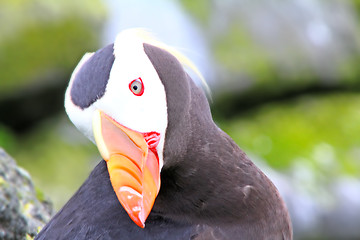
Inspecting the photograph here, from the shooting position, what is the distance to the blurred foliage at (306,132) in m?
6.31

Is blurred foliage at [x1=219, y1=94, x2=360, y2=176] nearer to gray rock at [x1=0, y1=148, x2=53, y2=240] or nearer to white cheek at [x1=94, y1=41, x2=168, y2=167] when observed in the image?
gray rock at [x1=0, y1=148, x2=53, y2=240]

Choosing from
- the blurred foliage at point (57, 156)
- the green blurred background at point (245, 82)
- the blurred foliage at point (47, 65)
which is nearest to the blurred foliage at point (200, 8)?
the green blurred background at point (245, 82)

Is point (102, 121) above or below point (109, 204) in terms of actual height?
above

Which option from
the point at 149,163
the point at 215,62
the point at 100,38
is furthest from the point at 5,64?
the point at 149,163

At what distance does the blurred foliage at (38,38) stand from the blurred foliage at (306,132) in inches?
71.7

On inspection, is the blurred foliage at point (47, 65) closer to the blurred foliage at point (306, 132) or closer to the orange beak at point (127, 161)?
the blurred foliage at point (306, 132)

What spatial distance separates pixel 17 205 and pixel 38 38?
329 cm

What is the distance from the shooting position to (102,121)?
1781 mm

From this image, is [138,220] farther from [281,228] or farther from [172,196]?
A: [281,228]

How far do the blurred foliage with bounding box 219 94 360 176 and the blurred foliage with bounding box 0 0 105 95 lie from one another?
71.7 inches

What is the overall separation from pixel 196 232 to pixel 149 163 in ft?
1.14

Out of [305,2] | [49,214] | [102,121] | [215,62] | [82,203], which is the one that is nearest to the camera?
[102,121]

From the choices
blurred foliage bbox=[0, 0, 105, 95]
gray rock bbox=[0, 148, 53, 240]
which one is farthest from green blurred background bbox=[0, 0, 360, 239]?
gray rock bbox=[0, 148, 53, 240]

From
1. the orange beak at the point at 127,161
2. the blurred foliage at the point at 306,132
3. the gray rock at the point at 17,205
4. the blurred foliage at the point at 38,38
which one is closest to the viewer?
the orange beak at the point at 127,161
